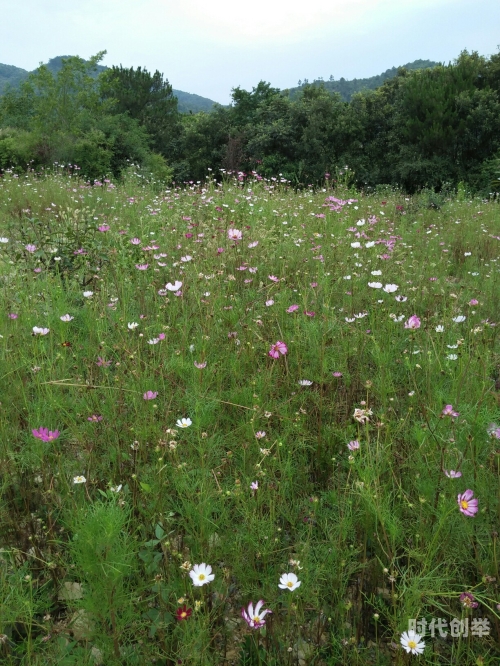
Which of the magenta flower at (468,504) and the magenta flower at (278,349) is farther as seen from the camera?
the magenta flower at (278,349)

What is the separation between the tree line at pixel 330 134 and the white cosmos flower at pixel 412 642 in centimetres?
1504

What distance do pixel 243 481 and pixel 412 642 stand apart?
731 mm

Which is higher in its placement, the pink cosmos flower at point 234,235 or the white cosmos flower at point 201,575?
the pink cosmos flower at point 234,235

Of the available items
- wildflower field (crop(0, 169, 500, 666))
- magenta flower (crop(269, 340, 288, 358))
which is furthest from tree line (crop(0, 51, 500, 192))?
magenta flower (crop(269, 340, 288, 358))

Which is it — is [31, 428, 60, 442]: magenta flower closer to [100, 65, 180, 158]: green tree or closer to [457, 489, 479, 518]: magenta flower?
[457, 489, 479, 518]: magenta flower

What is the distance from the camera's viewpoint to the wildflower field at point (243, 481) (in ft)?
3.98

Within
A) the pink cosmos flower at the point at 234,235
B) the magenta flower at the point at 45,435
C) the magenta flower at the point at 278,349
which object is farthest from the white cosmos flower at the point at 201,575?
the pink cosmos flower at the point at 234,235

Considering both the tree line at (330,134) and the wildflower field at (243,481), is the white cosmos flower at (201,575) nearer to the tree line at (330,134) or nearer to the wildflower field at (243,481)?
the wildflower field at (243,481)

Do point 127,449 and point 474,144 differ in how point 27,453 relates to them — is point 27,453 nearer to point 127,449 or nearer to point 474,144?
point 127,449

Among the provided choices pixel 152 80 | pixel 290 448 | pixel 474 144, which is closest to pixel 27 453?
pixel 290 448

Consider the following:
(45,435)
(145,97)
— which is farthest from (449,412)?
(145,97)

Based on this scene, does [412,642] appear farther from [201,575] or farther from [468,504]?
[201,575]

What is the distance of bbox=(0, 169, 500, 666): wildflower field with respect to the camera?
1.21m

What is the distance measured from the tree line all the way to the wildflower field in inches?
526
